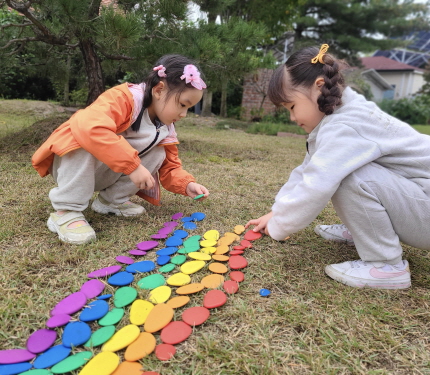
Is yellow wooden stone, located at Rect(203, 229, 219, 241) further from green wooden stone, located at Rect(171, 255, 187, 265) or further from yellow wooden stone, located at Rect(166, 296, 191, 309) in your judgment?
yellow wooden stone, located at Rect(166, 296, 191, 309)

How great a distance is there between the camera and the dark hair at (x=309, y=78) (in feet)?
3.73

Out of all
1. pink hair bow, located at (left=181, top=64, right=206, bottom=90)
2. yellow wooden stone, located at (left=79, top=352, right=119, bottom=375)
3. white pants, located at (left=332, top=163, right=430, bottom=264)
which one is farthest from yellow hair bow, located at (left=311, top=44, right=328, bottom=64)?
yellow wooden stone, located at (left=79, top=352, right=119, bottom=375)

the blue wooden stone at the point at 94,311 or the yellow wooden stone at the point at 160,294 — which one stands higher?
the blue wooden stone at the point at 94,311

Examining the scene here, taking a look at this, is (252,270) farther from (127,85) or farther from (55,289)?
(127,85)

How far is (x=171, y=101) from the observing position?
1.50 meters

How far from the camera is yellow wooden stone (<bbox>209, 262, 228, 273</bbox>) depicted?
122 cm

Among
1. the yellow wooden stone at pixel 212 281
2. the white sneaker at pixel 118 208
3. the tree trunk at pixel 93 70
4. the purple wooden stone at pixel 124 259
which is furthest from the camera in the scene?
the tree trunk at pixel 93 70

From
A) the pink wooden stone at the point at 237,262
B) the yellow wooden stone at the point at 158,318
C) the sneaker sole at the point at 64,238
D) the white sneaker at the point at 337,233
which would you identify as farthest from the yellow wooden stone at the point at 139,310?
the white sneaker at the point at 337,233

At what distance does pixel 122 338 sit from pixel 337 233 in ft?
3.34

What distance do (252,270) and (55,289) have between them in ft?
2.08

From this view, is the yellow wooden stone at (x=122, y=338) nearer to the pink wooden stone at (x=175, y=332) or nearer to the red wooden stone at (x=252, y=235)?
the pink wooden stone at (x=175, y=332)

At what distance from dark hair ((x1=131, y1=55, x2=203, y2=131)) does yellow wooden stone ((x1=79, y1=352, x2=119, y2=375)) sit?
3.31 feet

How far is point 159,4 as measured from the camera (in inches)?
103

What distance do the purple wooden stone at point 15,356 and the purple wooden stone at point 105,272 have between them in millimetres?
335
